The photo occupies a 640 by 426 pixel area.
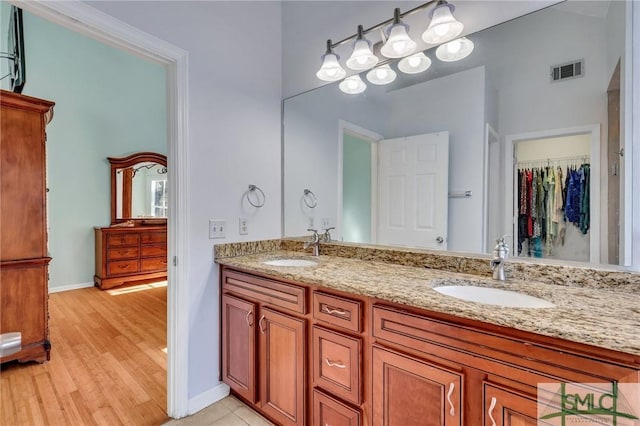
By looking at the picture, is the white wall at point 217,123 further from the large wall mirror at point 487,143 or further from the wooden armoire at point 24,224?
the wooden armoire at point 24,224

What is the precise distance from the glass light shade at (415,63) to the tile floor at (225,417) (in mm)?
2191

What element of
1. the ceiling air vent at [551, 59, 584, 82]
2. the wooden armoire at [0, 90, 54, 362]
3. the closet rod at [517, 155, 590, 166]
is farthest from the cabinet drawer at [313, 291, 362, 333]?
the wooden armoire at [0, 90, 54, 362]

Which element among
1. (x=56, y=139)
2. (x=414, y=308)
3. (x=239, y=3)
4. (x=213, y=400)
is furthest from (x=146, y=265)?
(x=414, y=308)

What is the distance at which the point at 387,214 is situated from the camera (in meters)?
1.99

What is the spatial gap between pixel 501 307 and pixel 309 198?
163cm

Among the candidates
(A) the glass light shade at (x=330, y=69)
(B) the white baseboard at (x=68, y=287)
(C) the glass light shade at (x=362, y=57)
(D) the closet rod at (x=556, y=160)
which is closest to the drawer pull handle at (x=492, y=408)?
(D) the closet rod at (x=556, y=160)

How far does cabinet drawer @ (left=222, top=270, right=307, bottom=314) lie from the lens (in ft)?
4.82

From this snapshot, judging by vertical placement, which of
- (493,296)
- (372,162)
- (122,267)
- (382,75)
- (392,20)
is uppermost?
(392,20)

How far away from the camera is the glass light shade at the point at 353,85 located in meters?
2.01

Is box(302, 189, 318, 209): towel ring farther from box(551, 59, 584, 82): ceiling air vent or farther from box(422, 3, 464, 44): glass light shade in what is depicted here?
box(551, 59, 584, 82): ceiling air vent

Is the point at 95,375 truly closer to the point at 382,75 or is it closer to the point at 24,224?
the point at 24,224

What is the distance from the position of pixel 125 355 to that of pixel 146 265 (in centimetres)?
243

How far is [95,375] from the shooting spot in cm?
210

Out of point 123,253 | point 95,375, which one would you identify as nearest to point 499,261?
point 95,375
